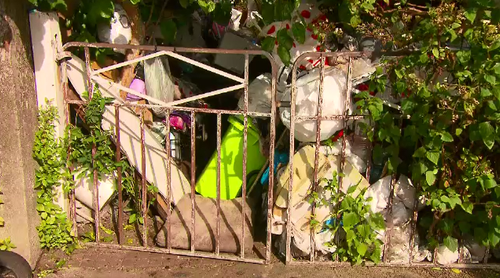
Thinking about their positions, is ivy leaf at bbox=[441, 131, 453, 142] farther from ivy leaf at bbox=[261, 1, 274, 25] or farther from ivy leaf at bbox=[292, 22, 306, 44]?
ivy leaf at bbox=[261, 1, 274, 25]

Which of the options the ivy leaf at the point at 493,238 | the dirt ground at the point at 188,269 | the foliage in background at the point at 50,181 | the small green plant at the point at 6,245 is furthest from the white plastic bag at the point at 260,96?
the small green plant at the point at 6,245

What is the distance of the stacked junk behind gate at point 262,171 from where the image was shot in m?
4.11

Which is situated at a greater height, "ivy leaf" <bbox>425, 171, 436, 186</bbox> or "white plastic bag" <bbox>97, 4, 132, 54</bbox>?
"white plastic bag" <bbox>97, 4, 132, 54</bbox>

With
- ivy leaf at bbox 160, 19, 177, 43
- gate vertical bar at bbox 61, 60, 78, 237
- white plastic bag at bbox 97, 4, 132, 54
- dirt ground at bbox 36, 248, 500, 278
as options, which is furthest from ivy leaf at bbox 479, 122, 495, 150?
gate vertical bar at bbox 61, 60, 78, 237

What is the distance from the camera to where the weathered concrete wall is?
3.72m

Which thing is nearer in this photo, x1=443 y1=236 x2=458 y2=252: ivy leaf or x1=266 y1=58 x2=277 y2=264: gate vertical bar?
x1=266 y1=58 x2=277 y2=264: gate vertical bar

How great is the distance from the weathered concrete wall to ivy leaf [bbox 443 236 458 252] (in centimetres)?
317

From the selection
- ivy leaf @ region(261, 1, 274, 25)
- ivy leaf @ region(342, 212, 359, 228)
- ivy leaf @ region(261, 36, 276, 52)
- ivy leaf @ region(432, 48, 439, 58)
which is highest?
ivy leaf @ region(261, 1, 274, 25)

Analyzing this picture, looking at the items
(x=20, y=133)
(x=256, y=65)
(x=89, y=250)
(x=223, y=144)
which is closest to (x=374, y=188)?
(x=223, y=144)

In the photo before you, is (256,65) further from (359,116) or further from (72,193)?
(72,193)

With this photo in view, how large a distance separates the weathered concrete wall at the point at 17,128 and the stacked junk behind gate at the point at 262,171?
0.34 meters

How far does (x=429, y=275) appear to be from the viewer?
4.26 metres

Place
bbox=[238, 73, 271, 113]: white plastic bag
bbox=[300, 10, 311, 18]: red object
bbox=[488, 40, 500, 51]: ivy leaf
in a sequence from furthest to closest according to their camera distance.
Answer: bbox=[238, 73, 271, 113]: white plastic bag → bbox=[300, 10, 311, 18]: red object → bbox=[488, 40, 500, 51]: ivy leaf

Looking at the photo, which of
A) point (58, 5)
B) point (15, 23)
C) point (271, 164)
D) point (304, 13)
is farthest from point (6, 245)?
point (304, 13)
